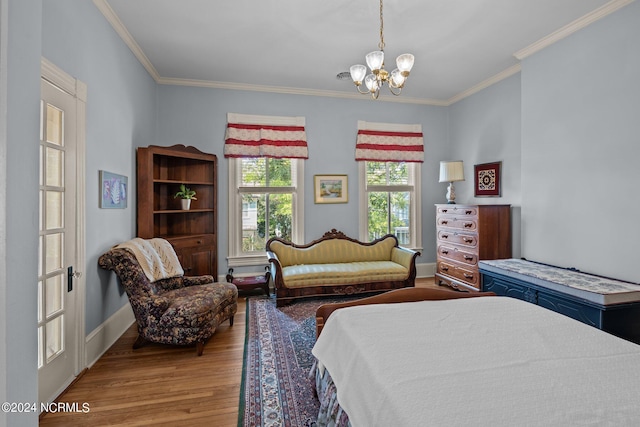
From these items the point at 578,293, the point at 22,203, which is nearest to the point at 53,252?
the point at 22,203

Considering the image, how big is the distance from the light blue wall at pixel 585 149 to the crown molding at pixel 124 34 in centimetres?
460

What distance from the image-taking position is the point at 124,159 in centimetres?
341

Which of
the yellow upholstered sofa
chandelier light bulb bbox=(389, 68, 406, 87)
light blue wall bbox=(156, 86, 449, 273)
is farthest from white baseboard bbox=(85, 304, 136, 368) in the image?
chandelier light bulb bbox=(389, 68, 406, 87)

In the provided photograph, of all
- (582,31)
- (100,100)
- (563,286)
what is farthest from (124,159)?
(582,31)

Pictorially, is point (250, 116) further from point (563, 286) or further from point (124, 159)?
point (563, 286)

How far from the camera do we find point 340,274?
432 centimetres

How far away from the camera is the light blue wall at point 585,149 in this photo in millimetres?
2803

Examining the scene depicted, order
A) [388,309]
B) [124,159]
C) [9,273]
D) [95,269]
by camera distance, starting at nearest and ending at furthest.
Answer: [9,273], [388,309], [95,269], [124,159]

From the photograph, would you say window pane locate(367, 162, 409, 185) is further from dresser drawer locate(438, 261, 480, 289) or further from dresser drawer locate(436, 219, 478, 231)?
dresser drawer locate(438, 261, 480, 289)

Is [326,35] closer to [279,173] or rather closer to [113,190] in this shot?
[279,173]

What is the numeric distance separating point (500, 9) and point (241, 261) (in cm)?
443

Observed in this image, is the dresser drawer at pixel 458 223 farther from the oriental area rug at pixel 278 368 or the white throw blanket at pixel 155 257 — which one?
the white throw blanket at pixel 155 257

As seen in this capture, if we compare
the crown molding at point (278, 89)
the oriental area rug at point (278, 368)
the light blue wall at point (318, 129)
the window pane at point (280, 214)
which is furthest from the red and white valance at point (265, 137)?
the oriental area rug at point (278, 368)

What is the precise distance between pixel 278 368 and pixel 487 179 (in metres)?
4.01
